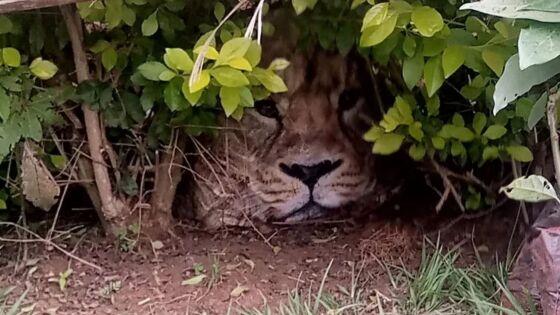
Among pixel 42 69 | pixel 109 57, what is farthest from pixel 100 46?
pixel 42 69

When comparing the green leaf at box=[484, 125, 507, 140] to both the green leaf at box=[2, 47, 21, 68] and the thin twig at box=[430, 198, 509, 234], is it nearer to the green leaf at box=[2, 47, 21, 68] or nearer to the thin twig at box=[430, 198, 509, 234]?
the thin twig at box=[430, 198, 509, 234]

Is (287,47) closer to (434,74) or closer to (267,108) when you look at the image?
(267,108)

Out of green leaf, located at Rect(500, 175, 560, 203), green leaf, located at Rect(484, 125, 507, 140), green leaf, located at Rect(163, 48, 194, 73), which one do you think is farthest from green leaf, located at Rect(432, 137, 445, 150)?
green leaf, located at Rect(163, 48, 194, 73)

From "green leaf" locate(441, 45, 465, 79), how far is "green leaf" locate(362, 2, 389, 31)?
147mm

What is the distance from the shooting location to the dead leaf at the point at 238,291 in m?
1.88

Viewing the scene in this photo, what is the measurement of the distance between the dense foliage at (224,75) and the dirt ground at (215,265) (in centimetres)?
14

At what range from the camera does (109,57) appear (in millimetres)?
1854

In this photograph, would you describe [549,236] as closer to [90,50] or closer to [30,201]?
[90,50]

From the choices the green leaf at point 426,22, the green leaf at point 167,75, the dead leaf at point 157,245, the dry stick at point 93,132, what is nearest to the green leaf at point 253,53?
the green leaf at point 167,75

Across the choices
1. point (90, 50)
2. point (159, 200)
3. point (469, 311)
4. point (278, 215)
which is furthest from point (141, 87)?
point (469, 311)

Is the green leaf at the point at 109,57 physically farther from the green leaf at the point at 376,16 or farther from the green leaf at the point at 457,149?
the green leaf at the point at 457,149

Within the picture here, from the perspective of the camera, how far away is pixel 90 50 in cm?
190

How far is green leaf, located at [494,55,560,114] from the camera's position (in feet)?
4.66

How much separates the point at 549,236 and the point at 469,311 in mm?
289
